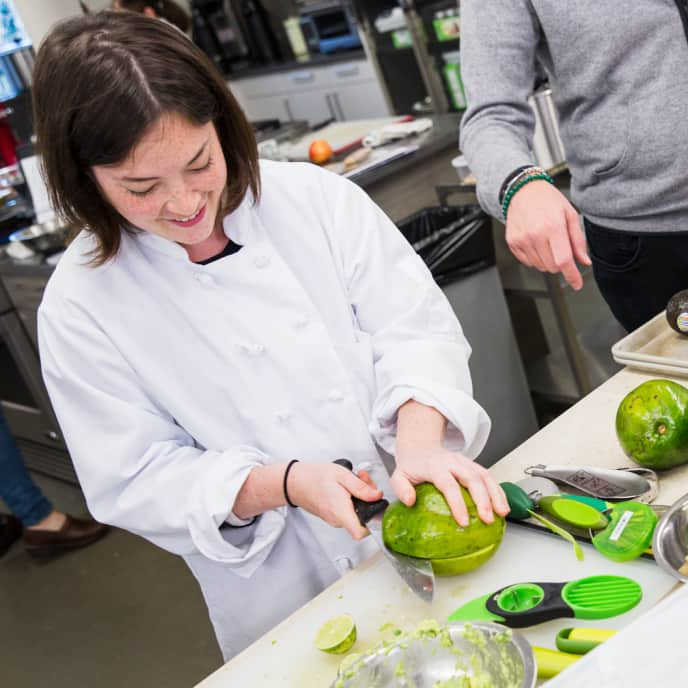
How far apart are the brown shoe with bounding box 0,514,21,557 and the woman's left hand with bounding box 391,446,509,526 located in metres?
3.06

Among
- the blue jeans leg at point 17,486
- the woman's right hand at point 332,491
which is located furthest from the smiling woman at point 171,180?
the blue jeans leg at point 17,486

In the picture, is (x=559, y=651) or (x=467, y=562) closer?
(x=559, y=651)

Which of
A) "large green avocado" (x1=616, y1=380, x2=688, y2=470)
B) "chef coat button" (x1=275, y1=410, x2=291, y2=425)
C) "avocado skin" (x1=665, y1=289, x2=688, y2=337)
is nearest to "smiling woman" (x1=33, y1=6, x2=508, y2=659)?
"chef coat button" (x1=275, y1=410, x2=291, y2=425)

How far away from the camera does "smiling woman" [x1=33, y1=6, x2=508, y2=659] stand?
1175 millimetres

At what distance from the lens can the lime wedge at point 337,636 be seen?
1056 millimetres

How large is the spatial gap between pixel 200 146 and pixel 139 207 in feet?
0.37

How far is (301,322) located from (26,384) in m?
3.24

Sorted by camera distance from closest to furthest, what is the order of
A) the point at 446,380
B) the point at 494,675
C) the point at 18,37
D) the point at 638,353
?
1. the point at 494,675
2. the point at 446,380
3. the point at 638,353
4. the point at 18,37

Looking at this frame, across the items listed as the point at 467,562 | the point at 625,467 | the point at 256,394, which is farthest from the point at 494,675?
the point at 256,394

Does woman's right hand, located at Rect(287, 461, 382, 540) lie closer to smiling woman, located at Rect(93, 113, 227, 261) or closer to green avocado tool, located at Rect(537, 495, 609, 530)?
green avocado tool, located at Rect(537, 495, 609, 530)

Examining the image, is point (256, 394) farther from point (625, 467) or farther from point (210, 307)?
point (625, 467)

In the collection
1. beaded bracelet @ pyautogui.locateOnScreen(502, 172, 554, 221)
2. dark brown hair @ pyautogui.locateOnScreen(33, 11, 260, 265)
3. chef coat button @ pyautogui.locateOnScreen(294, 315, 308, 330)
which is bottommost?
chef coat button @ pyautogui.locateOnScreen(294, 315, 308, 330)

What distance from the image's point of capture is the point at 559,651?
95 centimetres

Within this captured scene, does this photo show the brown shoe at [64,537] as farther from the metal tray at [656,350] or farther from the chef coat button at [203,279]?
the metal tray at [656,350]
